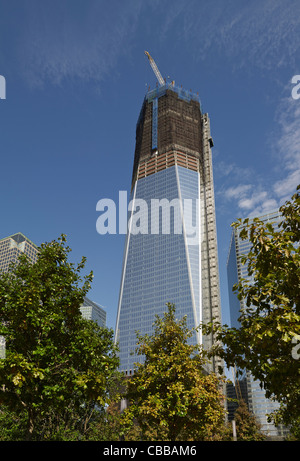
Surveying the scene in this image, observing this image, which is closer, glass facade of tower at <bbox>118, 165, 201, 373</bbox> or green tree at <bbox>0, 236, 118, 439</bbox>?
green tree at <bbox>0, 236, 118, 439</bbox>

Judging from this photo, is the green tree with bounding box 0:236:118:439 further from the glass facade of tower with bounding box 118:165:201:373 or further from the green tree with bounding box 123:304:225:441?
the glass facade of tower with bounding box 118:165:201:373

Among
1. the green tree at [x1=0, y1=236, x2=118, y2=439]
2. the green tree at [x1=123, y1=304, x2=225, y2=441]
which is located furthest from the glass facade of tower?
the green tree at [x1=0, y1=236, x2=118, y2=439]

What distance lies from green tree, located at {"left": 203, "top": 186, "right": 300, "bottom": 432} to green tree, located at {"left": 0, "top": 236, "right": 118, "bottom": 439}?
620cm

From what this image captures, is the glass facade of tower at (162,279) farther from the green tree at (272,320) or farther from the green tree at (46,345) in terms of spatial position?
the green tree at (272,320)

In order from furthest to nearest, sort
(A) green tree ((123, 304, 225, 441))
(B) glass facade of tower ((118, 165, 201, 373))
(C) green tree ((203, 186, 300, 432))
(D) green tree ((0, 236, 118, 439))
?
(B) glass facade of tower ((118, 165, 201, 373))
(A) green tree ((123, 304, 225, 441))
(D) green tree ((0, 236, 118, 439))
(C) green tree ((203, 186, 300, 432))

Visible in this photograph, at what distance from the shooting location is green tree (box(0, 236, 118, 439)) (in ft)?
48.2

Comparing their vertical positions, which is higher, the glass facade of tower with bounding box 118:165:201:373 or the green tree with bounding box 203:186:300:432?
the glass facade of tower with bounding box 118:165:201:373

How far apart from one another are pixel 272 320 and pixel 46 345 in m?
10.1

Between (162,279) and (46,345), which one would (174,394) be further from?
(162,279)

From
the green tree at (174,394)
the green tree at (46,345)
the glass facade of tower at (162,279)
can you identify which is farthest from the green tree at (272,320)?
the glass facade of tower at (162,279)

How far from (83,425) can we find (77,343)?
71.9ft

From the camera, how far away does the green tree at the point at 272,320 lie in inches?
389

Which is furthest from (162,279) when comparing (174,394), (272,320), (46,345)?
(272,320)

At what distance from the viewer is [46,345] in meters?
16.1
